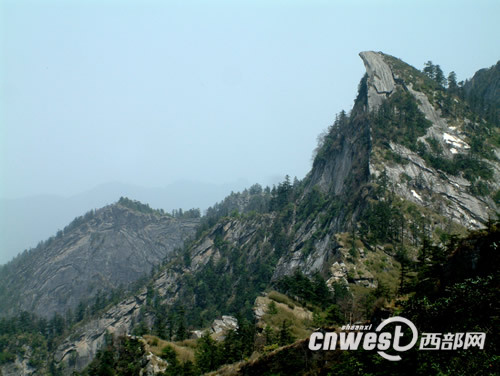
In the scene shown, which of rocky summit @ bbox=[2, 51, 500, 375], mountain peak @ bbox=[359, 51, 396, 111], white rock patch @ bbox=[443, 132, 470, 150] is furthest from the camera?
mountain peak @ bbox=[359, 51, 396, 111]

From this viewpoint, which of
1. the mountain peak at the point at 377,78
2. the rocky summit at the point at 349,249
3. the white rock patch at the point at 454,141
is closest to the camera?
the rocky summit at the point at 349,249

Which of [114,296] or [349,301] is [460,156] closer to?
[349,301]

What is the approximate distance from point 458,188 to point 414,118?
27.8 meters

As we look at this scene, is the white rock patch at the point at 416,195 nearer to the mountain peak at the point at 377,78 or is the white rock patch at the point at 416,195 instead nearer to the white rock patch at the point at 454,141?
the white rock patch at the point at 454,141
